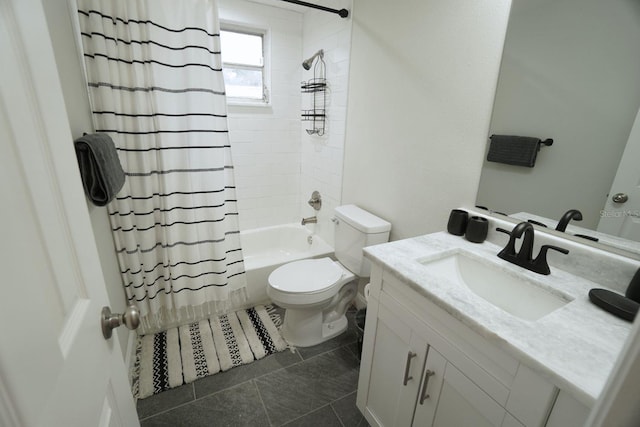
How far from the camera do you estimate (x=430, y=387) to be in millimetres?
1012

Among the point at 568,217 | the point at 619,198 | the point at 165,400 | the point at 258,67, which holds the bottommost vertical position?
the point at 165,400

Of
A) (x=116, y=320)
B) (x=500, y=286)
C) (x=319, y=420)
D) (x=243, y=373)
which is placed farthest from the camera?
(x=243, y=373)

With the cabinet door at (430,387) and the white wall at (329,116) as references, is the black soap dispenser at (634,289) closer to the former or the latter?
the cabinet door at (430,387)

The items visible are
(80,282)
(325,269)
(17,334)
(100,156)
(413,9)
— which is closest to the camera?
(17,334)

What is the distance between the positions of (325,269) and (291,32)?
2.16 metres

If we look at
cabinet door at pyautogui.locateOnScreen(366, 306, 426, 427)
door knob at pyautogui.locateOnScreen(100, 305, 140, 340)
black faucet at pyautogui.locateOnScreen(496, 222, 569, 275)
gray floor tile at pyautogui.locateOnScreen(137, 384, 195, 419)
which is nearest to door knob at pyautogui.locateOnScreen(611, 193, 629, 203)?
black faucet at pyautogui.locateOnScreen(496, 222, 569, 275)

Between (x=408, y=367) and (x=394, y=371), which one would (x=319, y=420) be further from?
(x=408, y=367)

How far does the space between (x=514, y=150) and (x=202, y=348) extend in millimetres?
2064

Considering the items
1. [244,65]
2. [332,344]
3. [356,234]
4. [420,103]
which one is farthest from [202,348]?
[244,65]

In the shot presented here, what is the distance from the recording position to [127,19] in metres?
1.46

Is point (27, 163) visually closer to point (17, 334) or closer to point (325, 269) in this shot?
point (17, 334)

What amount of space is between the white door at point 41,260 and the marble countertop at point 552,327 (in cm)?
89

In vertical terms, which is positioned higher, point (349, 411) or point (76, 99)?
point (76, 99)

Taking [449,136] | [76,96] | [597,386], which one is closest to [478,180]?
[449,136]
